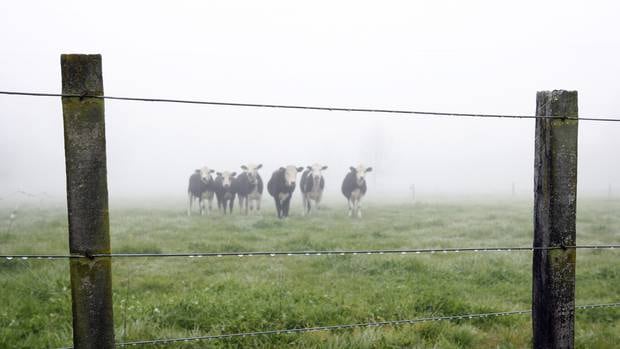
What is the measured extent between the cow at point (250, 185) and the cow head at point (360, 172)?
13.7ft

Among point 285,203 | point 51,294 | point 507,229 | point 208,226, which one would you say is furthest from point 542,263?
point 285,203

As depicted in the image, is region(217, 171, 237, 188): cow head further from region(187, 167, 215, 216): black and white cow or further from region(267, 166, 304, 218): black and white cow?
region(267, 166, 304, 218): black and white cow

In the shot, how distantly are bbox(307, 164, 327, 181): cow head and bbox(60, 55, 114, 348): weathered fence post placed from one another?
63.3 feet

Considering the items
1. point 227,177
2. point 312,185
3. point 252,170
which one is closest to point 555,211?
point 312,185

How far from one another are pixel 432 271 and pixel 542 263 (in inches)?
186

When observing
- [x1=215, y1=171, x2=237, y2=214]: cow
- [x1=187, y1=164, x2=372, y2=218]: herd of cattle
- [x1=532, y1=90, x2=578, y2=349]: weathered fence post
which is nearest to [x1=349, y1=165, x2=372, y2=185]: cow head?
[x1=187, y1=164, x2=372, y2=218]: herd of cattle

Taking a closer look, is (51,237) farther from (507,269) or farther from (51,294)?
(507,269)

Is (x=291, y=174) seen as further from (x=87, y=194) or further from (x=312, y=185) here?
(x=87, y=194)

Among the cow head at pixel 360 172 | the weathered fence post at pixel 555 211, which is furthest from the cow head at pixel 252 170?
the weathered fence post at pixel 555 211

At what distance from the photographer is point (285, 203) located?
2044cm

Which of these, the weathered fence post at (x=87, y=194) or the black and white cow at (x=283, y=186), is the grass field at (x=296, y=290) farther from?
the black and white cow at (x=283, y=186)

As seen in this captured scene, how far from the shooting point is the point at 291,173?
71.2ft

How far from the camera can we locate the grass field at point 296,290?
4.61m

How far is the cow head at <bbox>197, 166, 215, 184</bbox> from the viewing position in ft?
75.4
